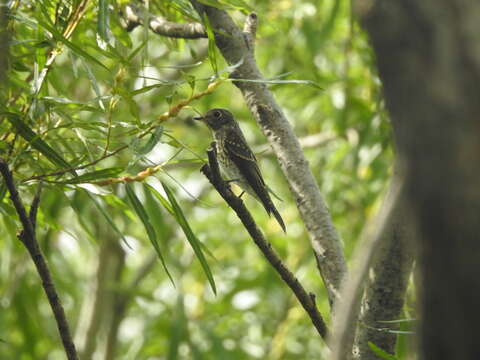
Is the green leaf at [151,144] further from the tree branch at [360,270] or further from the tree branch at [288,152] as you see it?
the tree branch at [360,270]

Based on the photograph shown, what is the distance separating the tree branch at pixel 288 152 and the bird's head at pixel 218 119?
1712 millimetres

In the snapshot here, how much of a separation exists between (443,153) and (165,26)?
7.28 ft

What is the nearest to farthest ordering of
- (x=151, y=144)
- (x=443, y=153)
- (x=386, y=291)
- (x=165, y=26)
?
(x=443, y=153) → (x=386, y=291) → (x=151, y=144) → (x=165, y=26)

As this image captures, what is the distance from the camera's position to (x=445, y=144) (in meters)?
0.98

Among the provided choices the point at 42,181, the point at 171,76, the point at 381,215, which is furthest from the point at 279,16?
the point at 381,215

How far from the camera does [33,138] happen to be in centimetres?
243

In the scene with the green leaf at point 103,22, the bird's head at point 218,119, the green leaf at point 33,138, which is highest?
the bird's head at point 218,119

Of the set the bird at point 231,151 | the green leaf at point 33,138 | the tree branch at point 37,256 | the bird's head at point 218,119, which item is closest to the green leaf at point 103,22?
the green leaf at point 33,138

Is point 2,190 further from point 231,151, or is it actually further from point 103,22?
point 231,151

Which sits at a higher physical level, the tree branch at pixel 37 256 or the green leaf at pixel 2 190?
the green leaf at pixel 2 190

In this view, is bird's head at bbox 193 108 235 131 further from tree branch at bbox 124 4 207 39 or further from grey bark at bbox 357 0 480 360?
grey bark at bbox 357 0 480 360

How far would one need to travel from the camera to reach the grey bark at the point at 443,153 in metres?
0.97

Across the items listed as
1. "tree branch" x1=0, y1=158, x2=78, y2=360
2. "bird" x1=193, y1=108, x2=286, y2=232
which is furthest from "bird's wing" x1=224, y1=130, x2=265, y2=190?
"tree branch" x1=0, y1=158, x2=78, y2=360

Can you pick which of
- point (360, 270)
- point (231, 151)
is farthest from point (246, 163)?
point (360, 270)
